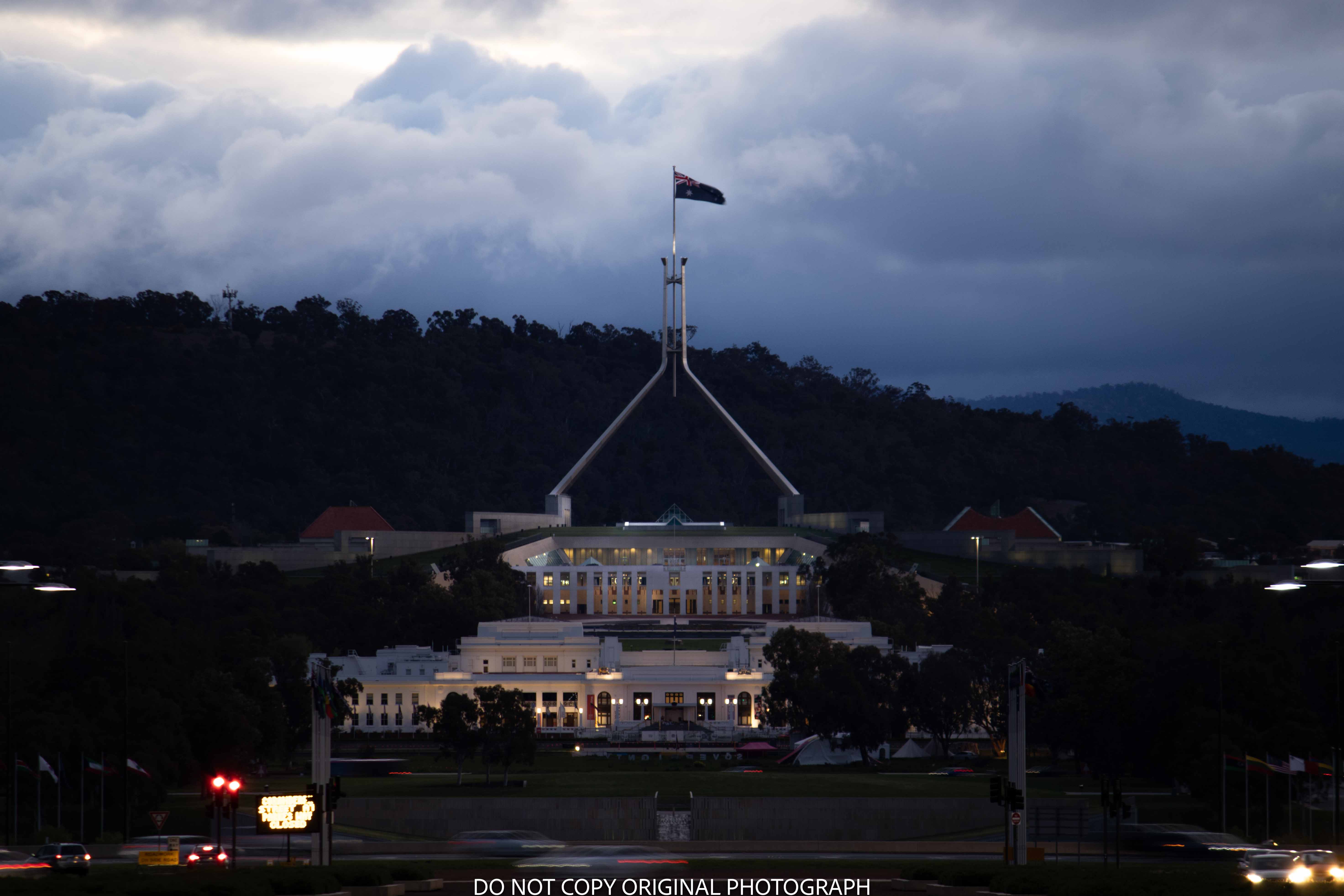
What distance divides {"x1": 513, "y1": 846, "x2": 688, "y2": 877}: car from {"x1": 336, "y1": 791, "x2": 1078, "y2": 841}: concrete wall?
3482 mm

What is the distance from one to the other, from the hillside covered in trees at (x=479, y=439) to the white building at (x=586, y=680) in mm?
44227

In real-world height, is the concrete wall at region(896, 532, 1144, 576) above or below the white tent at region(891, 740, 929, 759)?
above

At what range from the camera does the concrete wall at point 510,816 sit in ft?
100

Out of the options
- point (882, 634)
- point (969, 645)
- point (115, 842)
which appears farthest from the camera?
point (882, 634)

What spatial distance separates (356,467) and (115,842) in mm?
90526

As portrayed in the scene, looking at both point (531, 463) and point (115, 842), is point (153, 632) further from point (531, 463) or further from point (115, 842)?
point (531, 463)

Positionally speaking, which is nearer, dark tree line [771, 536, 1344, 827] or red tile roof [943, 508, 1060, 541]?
dark tree line [771, 536, 1344, 827]

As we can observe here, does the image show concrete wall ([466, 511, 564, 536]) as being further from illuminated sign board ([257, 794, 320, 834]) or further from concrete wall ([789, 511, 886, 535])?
illuminated sign board ([257, 794, 320, 834])

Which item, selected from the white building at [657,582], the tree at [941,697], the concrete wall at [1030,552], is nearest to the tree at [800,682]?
the tree at [941,697]

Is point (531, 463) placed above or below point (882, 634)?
above

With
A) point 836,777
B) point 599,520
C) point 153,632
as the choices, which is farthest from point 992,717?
point 599,520

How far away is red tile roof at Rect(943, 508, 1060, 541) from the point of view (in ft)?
290

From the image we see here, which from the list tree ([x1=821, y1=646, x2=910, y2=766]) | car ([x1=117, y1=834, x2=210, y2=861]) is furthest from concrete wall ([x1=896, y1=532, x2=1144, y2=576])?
car ([x1=117, y1=834, x2=210, y2=861])

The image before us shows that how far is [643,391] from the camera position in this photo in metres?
97.2
